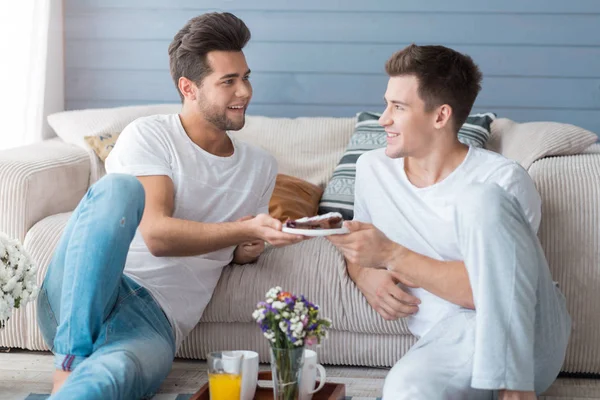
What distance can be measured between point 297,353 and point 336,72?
7.20ft

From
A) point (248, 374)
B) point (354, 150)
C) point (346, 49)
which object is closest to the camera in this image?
point (248, 374)

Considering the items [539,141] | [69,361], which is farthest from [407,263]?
[539,141]

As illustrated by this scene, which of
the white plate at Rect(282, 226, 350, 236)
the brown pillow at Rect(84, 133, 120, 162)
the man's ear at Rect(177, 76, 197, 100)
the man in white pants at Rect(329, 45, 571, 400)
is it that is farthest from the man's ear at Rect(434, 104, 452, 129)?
the brown pillow at Rect(84, 133, 120, 162)

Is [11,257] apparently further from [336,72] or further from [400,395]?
[336,72]

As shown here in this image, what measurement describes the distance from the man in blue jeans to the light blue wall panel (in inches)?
49.3

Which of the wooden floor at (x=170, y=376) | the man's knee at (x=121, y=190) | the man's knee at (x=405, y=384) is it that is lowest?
the wooden floor at (x=170, y=376)

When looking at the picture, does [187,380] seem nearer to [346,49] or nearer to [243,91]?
[243,91]

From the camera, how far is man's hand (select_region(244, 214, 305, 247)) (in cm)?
205

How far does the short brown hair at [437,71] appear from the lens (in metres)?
2.18

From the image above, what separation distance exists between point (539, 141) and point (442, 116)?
70 cm

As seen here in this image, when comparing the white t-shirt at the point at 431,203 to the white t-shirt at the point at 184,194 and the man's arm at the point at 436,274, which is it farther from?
the white t-shirt at the point at 184,194

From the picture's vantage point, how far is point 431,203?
85.3 inches

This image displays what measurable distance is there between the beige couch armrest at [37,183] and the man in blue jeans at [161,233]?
0.44 metres

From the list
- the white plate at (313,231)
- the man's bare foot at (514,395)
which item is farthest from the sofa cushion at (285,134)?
the man's bare foot at (514,395)
